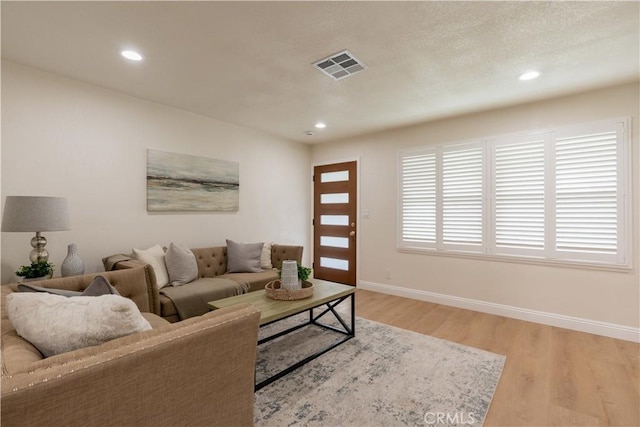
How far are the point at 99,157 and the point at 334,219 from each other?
3.43 metres

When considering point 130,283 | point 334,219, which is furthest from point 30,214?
point 334,219

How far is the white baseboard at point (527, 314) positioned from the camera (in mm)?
2944

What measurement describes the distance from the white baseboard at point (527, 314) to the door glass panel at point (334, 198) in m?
1.55

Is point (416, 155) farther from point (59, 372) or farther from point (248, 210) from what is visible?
point (59, 372)

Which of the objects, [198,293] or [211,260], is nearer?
[198,293]

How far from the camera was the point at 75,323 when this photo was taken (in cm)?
107

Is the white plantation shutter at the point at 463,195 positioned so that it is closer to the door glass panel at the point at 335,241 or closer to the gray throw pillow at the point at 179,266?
the door glass panel at the point at 335,241

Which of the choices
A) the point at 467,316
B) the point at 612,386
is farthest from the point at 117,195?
the point at 612,386

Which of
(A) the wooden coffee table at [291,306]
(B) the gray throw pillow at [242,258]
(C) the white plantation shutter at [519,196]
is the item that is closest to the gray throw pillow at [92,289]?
(A) the wooden coffee table at [291,306]

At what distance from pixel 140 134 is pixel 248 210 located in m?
1.72

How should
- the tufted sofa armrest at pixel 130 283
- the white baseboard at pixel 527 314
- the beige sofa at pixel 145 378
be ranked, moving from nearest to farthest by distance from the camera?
the beige sofa at pixel 145 378 → the tufted sofa armrest at pixel 130 283 → the white baseboard at pixel 527 314

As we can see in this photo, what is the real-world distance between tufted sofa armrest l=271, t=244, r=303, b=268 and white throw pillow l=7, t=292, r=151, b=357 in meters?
2.89

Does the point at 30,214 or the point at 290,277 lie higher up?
the point at 30,214

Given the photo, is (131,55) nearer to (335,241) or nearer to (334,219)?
(334,219)
